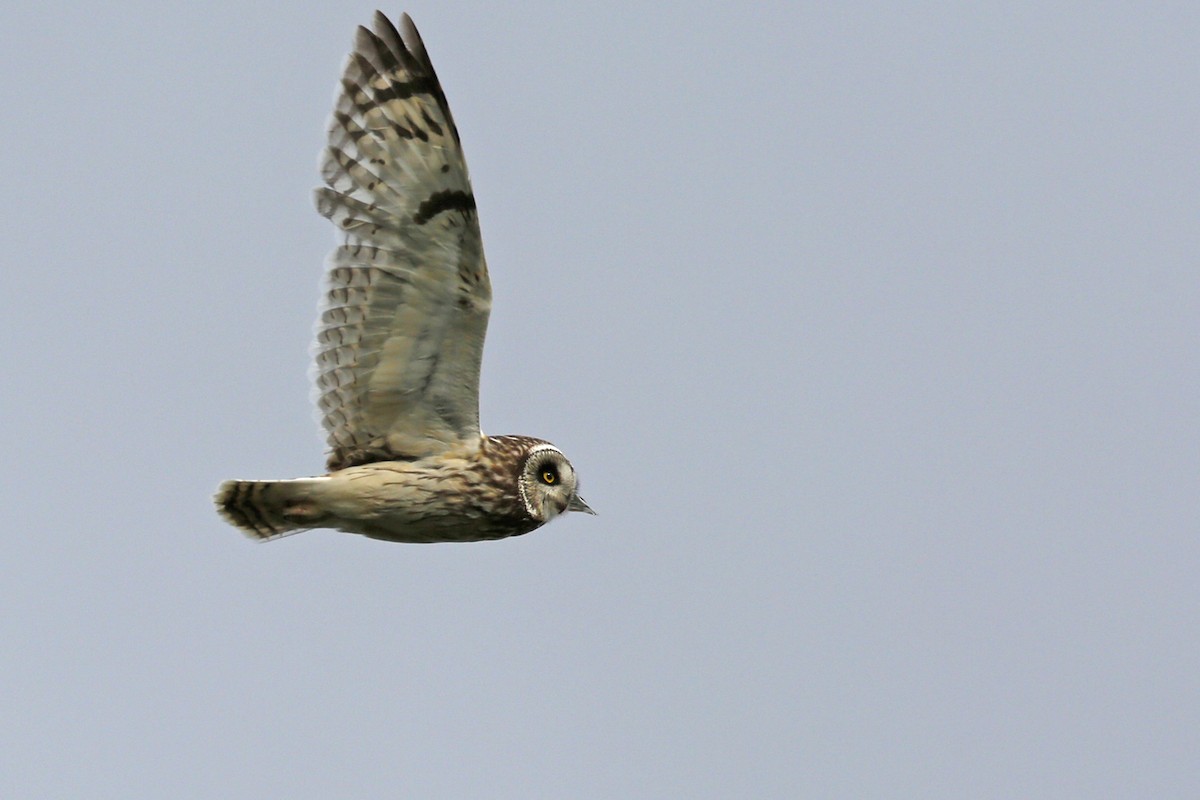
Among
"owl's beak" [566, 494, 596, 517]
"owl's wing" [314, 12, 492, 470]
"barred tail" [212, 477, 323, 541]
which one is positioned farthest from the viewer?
"owl's beak" [566, 494, 596, 517]

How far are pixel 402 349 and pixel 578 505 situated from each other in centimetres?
151

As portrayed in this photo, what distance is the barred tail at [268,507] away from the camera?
31.1ft

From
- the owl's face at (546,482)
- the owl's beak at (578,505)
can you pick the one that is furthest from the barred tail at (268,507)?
the owl's beak at (578,505)

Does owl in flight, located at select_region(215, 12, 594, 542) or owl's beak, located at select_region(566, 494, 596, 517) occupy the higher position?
owl in flight, located at select_region(215, 12, 594, 542)

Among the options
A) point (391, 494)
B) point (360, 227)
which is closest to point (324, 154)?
point (360, 227)

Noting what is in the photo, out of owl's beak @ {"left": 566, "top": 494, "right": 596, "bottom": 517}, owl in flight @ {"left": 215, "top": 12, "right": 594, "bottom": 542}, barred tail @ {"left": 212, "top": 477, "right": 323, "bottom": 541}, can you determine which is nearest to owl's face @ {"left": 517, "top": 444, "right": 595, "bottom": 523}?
owl in flight @ {"left": 215, "top": 12, "right": 594, "bottom": 542}

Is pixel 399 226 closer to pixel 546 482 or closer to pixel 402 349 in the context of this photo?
pixel 402 349

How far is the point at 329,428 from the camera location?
971 cm

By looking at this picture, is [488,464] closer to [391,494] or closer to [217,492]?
[391,494]

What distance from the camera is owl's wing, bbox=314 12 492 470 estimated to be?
9.11 meters

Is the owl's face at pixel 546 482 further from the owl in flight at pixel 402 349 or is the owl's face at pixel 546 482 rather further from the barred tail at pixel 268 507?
the barred tail at pixel 268 507

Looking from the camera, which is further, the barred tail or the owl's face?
the owl's face

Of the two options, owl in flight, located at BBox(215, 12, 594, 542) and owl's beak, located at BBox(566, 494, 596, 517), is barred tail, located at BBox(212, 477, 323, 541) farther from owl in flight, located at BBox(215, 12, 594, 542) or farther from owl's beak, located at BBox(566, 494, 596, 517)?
owl's beak, located at BBox(566, 494, 596, 517)

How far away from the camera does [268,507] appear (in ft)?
31.3
